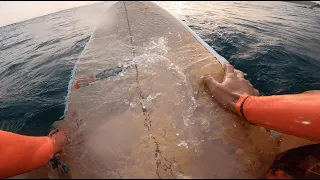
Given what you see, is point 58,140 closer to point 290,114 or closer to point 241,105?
point 241,105

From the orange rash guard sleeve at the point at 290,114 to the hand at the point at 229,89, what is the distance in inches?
10.7

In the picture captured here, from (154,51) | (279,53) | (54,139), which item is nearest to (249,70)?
(279,53)

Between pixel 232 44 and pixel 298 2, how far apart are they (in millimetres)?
14547

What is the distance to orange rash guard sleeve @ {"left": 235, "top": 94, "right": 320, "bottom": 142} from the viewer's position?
206 centimetres

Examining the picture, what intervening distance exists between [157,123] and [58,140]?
998mm

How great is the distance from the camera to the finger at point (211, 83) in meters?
2.79

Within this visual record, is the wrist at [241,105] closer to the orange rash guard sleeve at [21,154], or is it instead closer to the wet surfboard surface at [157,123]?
the wet surfboard surface at [157,123]

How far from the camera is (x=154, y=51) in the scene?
3.96 meters

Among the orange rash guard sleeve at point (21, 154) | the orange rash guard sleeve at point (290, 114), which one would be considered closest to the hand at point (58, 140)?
the orange rash guard sleeve at point (21, 154)

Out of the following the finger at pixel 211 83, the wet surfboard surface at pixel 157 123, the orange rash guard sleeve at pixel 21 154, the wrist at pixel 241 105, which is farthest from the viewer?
the finger at pixel 211 83

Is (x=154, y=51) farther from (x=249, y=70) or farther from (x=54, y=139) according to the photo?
(x=54, y=139)

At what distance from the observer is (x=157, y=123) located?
2.44 metres

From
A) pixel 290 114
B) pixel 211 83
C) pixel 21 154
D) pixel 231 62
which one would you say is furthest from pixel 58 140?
pixel 231 62

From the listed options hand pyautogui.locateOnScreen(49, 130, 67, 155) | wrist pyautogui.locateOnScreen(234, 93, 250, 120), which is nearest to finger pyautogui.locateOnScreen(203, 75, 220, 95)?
wrist pyautogui.locateOnScreen(234, 93, 250, 120)
